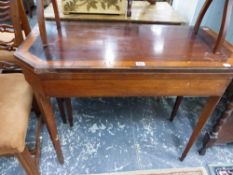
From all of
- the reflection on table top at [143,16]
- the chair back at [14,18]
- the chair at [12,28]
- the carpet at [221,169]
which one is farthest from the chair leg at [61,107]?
the carpet at [221,169]

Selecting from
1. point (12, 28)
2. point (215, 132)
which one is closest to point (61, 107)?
point (12, 28)

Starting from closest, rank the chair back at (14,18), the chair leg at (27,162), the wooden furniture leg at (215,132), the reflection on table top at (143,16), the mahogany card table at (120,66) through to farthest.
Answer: the mahogany card table at (120,66), the chair leg at (27,162), the chair back at (14,18), the wooden furniture leg at (215,132), the reflection on table top at (143,16)

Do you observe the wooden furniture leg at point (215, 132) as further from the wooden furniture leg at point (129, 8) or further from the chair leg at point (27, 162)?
the chair leg at point (27, 162)

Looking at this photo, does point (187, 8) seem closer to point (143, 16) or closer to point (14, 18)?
point (143, 16)

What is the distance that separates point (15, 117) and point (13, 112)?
0.10 ft

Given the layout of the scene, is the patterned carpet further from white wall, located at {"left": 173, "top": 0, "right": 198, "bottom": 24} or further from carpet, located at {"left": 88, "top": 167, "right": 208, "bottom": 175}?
white wall, located at {"left": 173, "top": 0, "right": 198, "bottom": 24}

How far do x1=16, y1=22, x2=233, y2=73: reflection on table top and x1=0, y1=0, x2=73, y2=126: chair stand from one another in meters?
0.17

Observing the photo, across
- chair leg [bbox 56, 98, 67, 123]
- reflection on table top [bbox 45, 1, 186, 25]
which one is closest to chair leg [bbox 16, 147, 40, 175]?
chair leg [bbox 56, 98, 67, 123]

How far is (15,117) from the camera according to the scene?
0.81 meters

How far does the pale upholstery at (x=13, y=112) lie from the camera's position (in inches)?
29.3

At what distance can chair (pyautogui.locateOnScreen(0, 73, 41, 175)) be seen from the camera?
0.75m

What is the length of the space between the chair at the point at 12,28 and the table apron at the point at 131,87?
0.47 m

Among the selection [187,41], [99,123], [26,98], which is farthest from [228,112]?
[26,98]

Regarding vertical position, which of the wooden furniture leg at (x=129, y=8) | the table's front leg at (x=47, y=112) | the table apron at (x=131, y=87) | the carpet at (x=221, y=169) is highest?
the wooden furniture leg at (x=129, y=8)
